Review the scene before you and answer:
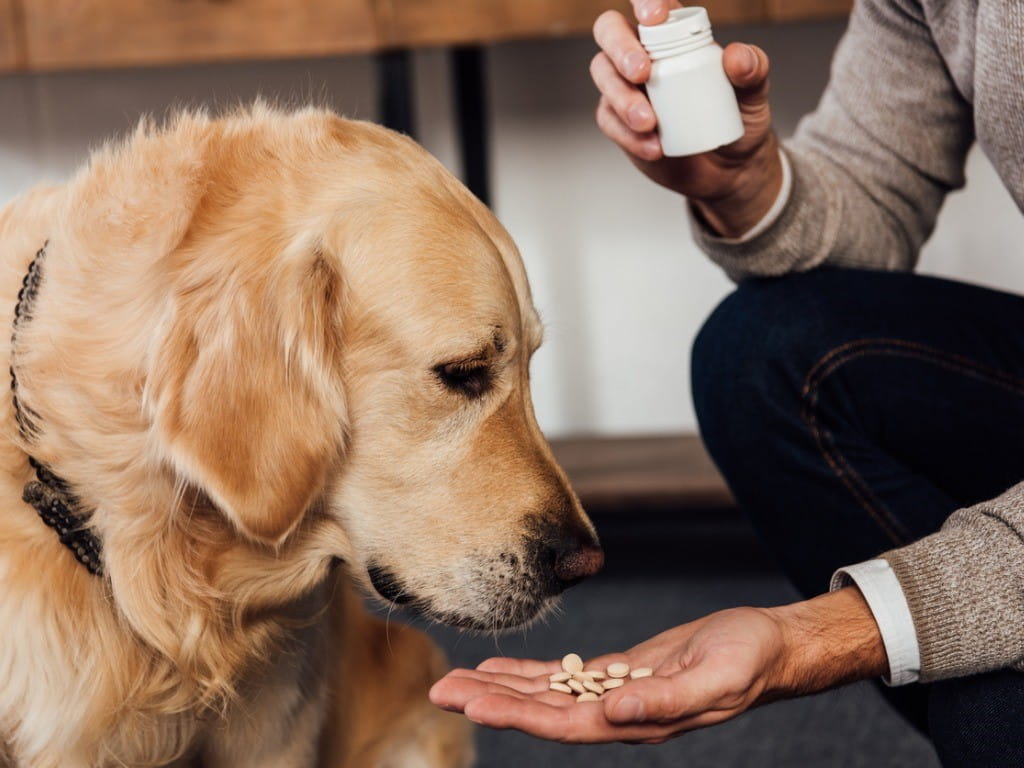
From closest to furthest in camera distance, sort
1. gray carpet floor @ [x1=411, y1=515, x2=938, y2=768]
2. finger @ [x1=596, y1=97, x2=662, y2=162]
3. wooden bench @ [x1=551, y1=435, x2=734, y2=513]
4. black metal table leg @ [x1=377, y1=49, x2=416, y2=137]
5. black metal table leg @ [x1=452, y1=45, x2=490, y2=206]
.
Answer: finger @ [x1=596, y1=97, x2=662, y2=162] → gray carpet floor @ [x1=411, y1=515, x2=938, y2=768] → black metal table leg @ [x1=377, y1=49, x2=416, y2=137] → wooden bench @ [x1=551, y1=435, x2=734, y2=513] → black metal table leg @ [x1=452, y1=45, x2=490, y2=206]

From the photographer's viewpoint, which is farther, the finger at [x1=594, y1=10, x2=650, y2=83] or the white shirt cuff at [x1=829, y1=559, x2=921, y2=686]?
the finger at [x1=594, y1=10, x2=650, y2=83]

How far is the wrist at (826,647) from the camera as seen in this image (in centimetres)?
93

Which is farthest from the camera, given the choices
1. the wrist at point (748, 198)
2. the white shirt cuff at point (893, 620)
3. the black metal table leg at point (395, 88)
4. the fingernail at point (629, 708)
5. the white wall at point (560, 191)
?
the white wall at point (560, 191)

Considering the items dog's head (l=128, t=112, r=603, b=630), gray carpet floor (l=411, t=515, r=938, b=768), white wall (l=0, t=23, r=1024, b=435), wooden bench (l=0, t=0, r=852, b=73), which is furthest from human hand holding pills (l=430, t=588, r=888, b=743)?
white wall (l=0, t=23, r=1024, b=435)

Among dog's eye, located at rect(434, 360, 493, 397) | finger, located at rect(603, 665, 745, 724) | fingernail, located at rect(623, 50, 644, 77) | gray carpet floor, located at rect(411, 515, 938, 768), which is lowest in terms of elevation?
gray carpet floor, located at rect(411, 515, 938, 768)

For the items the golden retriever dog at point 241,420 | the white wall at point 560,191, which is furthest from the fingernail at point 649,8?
the white wall at point 560,191

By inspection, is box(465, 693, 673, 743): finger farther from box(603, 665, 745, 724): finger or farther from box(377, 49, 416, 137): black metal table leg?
box(377, 49, 416, 137): black metal table leg

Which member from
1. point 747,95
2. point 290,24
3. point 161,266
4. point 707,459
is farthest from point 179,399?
point 707,459

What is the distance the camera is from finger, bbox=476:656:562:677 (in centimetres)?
99

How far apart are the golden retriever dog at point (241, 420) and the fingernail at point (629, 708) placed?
0.24m

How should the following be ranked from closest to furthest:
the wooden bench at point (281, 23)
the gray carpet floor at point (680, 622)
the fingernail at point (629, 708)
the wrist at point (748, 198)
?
the fingernail at point (629, 708), the wrist at point (748, 198), the gray carpet floor at point (680, 622), the wooden bench at point (281, 23)

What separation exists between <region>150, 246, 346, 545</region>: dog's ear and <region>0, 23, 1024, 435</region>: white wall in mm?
1779

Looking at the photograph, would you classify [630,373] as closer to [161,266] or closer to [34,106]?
[34,106]

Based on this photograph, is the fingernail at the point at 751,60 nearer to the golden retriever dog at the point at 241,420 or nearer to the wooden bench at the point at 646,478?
the golden retriever dog at the point at 241,420
